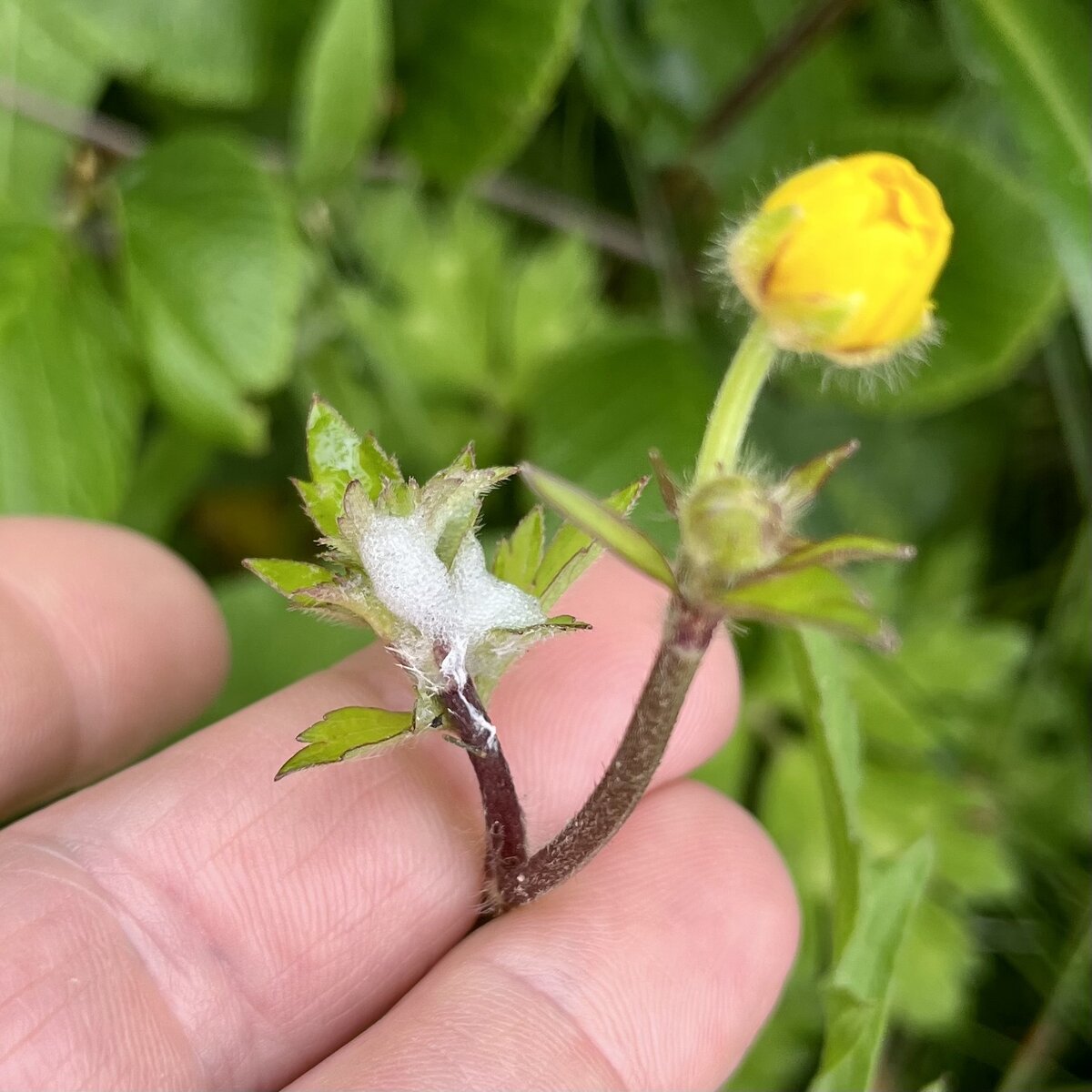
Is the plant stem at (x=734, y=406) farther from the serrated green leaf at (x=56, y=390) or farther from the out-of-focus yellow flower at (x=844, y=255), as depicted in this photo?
the serrated green leaf at (x=56, y=390)

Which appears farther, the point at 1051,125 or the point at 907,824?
the point at 907,824

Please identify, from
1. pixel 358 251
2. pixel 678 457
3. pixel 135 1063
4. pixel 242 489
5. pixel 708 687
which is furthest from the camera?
pixel 242 489

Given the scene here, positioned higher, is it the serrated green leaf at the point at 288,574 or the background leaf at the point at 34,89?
the background leaf at the point at 34,89

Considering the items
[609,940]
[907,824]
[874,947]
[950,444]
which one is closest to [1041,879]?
[907,824]

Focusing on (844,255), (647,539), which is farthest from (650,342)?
(647,539)

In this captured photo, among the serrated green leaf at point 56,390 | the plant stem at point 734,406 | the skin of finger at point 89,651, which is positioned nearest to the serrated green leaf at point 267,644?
the skin of finger at point 89,651

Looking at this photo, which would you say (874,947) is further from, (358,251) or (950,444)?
(358,251)
